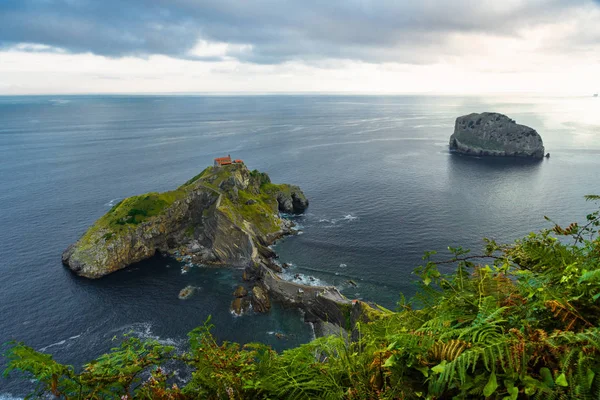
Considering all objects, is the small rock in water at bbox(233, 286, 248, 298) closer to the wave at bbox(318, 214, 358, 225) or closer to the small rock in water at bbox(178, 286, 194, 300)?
the small rock in water at bbox(178, 286, 194, 300)

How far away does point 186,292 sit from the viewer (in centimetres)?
6425

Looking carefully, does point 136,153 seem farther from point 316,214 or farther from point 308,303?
point 308,303

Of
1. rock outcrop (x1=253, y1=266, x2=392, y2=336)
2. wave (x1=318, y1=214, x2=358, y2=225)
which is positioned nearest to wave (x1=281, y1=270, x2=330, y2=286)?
rock outcrop (x1=253, y1=266, x2=392, y2=336)

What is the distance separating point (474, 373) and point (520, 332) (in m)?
0.80

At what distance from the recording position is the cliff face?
72.6 m

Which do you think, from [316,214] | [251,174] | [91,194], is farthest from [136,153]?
[316,214]

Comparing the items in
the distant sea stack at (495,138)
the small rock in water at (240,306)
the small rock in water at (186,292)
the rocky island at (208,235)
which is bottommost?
the small rock in water at (186,292)

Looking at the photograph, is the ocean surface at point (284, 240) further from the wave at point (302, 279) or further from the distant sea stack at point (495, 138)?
the distant sea stack at point (495, 138)

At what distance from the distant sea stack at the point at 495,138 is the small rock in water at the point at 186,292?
520 feet

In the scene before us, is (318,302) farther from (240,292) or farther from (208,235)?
(208,235)

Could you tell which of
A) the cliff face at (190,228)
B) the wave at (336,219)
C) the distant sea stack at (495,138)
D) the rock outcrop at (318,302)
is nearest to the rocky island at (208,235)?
the cliff face at (190,228)

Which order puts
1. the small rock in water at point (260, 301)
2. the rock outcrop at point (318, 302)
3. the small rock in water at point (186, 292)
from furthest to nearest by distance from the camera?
1. the small rock in water at point (186, 292)
2. the small rock in water at point (260, 301)
3. the rock outcrop at point (318, 302)

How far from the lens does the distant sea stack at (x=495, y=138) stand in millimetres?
162000

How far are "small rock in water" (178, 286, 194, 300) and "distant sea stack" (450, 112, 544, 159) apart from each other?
520ft
